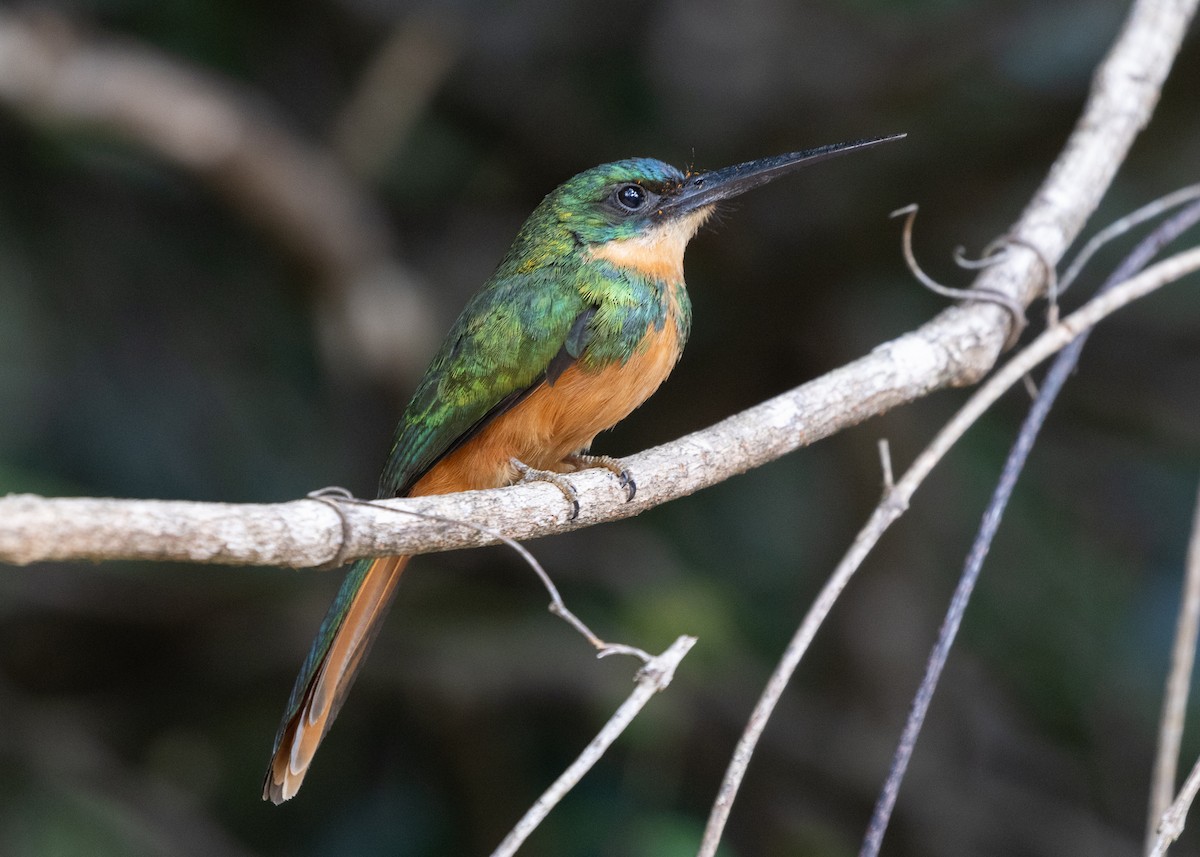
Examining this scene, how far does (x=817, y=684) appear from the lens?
3523 millimetres

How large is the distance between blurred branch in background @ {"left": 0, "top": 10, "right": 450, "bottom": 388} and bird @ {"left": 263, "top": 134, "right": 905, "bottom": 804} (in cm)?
122

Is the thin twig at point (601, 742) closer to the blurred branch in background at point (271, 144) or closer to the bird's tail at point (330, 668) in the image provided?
the bird's tail at point (330, 668)

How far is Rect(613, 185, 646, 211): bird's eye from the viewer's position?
2230mm

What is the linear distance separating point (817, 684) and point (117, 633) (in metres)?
1.86

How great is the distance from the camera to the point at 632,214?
221 centimetres

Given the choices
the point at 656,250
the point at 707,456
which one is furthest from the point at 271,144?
the point at 707,456

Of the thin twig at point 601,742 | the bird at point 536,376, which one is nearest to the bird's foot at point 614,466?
the bird at point 536,376

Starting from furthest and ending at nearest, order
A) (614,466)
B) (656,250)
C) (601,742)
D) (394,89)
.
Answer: (394,89) < (656,250) < (614,466) < (601,742)

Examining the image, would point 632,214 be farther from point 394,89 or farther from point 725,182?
point 394,89

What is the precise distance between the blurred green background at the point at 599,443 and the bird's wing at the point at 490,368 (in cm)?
88

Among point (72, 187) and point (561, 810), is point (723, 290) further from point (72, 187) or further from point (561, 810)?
point (72, 187)

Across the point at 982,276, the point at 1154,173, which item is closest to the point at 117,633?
the point at 982,276

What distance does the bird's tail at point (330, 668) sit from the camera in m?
1.75

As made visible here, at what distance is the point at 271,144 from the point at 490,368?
154 cm
